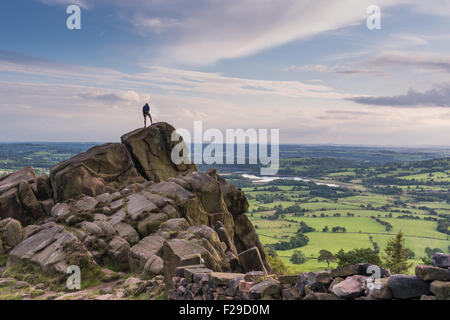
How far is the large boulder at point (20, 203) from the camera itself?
3438 cm

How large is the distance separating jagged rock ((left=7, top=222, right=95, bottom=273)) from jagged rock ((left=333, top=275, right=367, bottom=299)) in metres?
19.2

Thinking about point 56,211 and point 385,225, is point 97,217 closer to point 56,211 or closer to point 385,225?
point 56,211

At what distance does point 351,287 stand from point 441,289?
8.68 ft

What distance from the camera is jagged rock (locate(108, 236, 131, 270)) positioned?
2528 centimetres

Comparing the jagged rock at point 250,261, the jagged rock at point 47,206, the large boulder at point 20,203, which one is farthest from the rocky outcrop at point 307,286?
the large boulder at point 20,203

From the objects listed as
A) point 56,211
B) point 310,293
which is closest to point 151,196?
point 56,211

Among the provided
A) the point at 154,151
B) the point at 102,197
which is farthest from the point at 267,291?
the point at 154,151

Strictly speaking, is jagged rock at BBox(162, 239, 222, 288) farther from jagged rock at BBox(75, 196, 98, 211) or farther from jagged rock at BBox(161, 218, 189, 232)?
jagged rock at BBox(75, 196, 98, 211)

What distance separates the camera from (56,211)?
1291 inches

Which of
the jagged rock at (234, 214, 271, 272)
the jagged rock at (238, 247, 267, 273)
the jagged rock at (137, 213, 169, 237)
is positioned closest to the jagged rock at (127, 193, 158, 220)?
the jagged rock at (137, 213, 169, 237)

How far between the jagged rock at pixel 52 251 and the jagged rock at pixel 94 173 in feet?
30.2

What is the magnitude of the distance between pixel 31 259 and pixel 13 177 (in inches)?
807

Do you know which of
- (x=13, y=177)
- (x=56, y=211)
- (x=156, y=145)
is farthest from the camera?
(x=156, y=145)

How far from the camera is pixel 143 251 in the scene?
24688 millimetres
